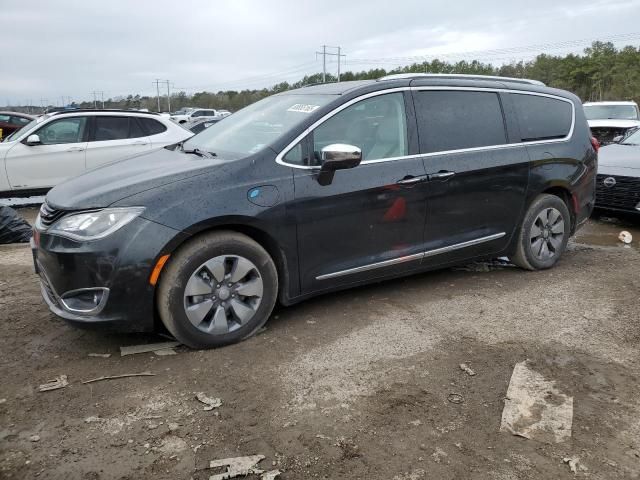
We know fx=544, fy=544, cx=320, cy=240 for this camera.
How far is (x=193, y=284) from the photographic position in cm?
343

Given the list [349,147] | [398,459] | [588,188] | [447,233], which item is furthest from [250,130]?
[588,188]

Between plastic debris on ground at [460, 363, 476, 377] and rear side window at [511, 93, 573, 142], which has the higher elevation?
rear side window at [511, 93, 573, 142]

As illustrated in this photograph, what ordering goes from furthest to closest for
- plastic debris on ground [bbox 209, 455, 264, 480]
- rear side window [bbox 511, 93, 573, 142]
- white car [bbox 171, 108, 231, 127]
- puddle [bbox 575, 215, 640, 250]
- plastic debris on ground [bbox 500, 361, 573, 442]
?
1. white car [bbox 171, 108, 231, 127]
2. puddle [bbox 575, 215, 640, 250]
3. rear side window [bbox 511, 93, 573, 142]
4. plastic debris on ground [bbox 500, 361, 573, 442]
5. plastic debris on ground [bbox 209, 455, 264, 480]

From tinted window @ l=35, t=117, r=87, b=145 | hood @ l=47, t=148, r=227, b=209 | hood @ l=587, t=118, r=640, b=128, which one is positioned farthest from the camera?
hood @ l=587, t=118, r=640, b=128

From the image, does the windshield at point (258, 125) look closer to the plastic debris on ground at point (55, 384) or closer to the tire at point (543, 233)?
the plastic debris on ground at point (55, 384)

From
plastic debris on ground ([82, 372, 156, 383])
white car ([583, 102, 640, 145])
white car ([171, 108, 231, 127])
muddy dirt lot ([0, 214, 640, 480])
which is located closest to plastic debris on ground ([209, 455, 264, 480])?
muddy dirt lot ([0, 214, 640, 480])

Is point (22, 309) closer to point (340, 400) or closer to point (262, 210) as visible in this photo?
point (262, 210)

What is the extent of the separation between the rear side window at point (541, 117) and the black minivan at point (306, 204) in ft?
0.05

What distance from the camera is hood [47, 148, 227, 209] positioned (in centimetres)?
338

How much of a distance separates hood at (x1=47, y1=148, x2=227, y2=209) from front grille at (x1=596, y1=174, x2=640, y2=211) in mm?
5864

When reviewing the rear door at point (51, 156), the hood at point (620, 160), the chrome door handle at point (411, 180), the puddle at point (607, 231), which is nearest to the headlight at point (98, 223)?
the chrome door handle at point (411, 180)

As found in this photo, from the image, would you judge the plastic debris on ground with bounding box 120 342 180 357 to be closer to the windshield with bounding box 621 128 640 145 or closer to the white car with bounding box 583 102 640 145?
the windshield with bounding box 621 128 640 145

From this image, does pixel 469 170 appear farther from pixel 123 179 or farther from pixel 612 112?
pixel 612 112

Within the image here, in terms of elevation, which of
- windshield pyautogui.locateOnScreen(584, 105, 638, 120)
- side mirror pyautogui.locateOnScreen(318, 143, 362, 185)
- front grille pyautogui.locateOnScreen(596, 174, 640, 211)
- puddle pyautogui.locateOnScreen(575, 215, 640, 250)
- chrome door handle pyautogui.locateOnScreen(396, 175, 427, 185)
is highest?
windshield pyautogui.locateOnScreen(584, 105, 638, 120)
